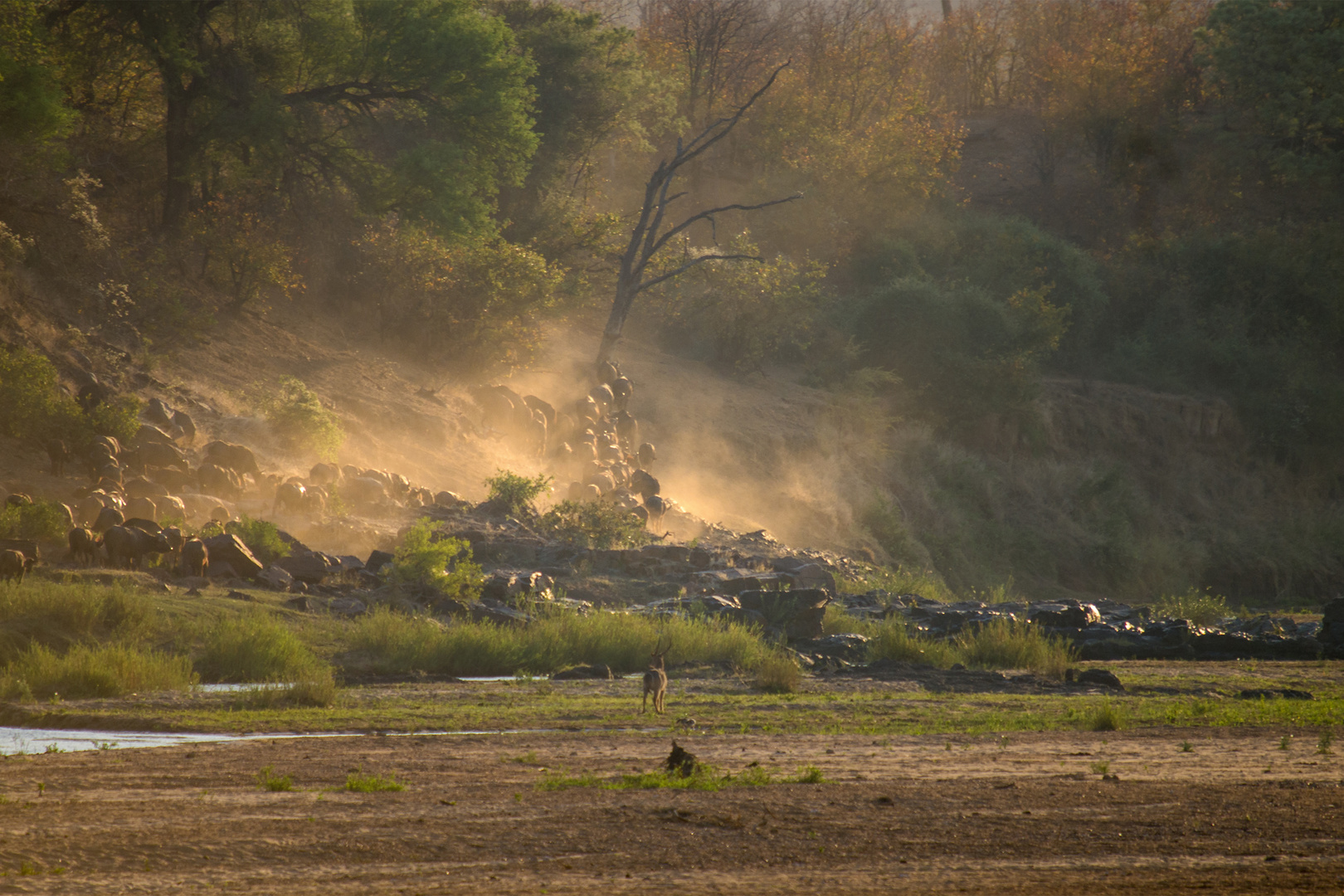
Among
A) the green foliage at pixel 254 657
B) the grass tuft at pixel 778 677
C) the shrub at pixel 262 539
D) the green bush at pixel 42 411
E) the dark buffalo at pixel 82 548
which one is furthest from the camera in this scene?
the green bush at pixel 42 411

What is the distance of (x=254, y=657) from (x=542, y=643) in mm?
3871

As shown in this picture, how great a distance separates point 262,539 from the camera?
59.7ft

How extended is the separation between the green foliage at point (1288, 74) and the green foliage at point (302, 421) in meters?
41.6

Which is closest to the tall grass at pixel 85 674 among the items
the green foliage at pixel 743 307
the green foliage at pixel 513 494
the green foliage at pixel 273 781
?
the green foliage at pixel 273 781

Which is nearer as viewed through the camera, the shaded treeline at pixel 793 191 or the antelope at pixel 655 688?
the antelope at pixel 655 688

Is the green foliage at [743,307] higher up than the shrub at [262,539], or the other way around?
the green foliage at [743,307]

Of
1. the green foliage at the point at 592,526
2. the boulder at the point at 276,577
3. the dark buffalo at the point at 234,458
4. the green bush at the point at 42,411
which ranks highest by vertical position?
the green bush at the point at 42,411

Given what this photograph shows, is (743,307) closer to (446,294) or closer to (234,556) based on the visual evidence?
(446,294)

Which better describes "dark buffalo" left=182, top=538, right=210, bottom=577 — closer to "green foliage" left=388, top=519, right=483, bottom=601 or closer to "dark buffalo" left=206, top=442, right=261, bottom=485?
"green foliage" left=388, top=519, right=483, bottom=601

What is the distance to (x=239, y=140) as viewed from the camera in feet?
88.1

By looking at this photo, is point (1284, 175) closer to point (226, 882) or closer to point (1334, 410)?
point (1334, 410)

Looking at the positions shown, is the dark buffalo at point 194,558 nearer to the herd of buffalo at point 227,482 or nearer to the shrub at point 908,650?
the herd of buffalo at point 227,482

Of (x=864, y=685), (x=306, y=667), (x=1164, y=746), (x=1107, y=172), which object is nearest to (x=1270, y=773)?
(x=1164, y=746)

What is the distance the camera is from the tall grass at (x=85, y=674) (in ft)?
38.8
